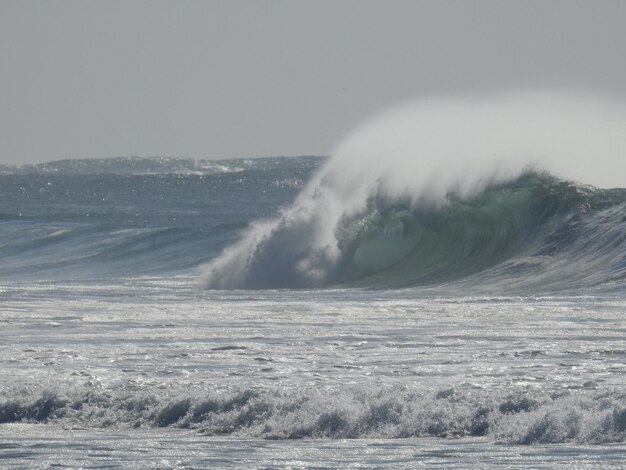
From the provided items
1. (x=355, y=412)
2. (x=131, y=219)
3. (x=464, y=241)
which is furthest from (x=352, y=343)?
(x=131, y=219)

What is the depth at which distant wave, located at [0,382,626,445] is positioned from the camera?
7.73m

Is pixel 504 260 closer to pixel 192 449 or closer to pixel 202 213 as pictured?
pixel 192 449

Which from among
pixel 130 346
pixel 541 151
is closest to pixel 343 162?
pixel 541 151

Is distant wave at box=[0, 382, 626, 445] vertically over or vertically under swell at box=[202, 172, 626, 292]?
under

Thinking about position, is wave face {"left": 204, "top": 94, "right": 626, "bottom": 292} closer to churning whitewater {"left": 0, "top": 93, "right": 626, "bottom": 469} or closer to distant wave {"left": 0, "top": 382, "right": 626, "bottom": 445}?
churning whitewater {"left": 0, "top": 93, "right": 626, "bottom": 469}

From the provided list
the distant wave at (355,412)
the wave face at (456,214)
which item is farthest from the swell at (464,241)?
the distant wave at (355,412)

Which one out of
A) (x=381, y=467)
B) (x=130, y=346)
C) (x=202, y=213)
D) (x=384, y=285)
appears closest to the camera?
(x=381, y=467)

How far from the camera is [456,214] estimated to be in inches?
958

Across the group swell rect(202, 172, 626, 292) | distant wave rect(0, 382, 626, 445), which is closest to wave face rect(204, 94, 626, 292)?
swell rect(202, 172, 626, 292)

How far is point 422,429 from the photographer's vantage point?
313 inches

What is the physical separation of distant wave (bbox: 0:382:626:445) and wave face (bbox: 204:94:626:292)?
33.1 feet

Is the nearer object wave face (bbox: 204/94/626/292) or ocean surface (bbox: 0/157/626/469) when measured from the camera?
ocean surface (bbox: 0/157/626/469)

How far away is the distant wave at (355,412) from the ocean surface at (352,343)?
16 mm

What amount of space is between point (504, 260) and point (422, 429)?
539 inches
